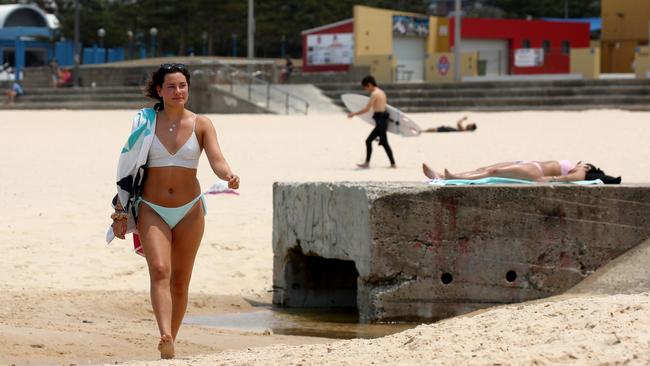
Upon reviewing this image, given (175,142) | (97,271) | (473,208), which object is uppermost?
(175,142)

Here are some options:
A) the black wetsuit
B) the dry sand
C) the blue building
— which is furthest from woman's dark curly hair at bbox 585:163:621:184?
the blue building

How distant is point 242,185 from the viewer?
49.7 feet

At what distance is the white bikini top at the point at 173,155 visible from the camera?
600 centimetres

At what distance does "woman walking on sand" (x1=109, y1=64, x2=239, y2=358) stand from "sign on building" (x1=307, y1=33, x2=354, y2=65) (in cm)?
4303

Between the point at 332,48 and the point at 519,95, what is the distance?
16.4 metres

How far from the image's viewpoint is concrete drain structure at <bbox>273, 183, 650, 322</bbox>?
8484 mm

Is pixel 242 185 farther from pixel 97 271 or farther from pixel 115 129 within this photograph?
pixel 115 129

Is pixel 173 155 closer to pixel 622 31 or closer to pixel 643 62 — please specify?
pixel 643 62

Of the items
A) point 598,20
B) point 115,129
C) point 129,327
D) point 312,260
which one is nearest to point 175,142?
point 129,327

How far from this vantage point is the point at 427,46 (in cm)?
5216

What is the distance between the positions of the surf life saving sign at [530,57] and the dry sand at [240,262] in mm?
18627

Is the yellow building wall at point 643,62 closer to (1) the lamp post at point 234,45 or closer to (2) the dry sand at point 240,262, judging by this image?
(2) the dry sand at point 240,262

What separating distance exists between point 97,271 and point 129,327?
2.38 meters

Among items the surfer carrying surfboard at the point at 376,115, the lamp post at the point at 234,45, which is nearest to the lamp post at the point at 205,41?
the lamp post at the point at 234,45
